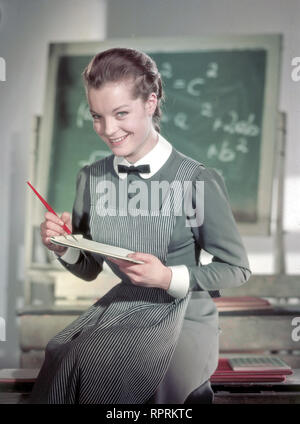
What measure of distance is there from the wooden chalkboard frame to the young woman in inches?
14.0

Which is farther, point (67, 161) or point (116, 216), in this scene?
point (67, 161)

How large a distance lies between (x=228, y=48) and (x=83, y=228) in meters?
0.77

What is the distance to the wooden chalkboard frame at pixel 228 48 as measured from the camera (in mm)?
1700

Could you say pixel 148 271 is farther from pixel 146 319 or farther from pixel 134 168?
pixel 134 168

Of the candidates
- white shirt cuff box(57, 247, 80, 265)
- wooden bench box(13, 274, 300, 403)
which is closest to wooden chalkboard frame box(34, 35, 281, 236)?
wooden bench box(13, 274, 300, 403)

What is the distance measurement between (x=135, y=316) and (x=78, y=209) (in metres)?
0.34

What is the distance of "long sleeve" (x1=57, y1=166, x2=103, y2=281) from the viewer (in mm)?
1439

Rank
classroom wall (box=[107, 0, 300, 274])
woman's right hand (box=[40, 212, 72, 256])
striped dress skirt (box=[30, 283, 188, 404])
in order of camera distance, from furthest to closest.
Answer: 1. classroom wall (box=[107, 0, 300, 274])
2. woman's right hand (box=[40, 212, 72, 256])
3. striped dress skirt (box=[30, 283, 188, 404])

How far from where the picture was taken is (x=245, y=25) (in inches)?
66.0

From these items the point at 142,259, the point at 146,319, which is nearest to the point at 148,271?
the point at 142,259

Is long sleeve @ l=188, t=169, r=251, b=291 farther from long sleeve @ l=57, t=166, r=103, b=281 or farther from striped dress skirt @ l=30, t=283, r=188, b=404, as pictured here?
long sleeve @ l=57, t=166, r=103, b=281
